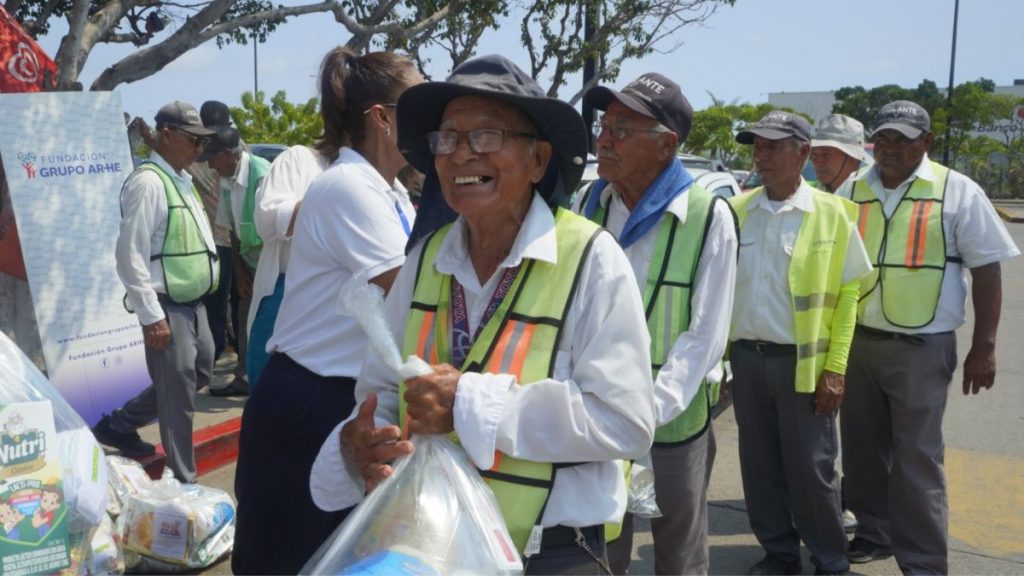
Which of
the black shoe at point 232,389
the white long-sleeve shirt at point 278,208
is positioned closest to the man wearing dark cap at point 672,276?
the white long-sleeve shirt at point 278,208

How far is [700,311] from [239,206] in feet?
15.8

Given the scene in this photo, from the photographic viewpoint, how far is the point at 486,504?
1.71 metres

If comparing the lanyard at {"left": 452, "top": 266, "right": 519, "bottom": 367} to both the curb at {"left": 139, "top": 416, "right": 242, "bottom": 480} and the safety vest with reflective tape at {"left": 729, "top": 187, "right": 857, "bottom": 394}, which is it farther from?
the curb at {"left": 139, "top": 416, "right": 242, "bottom": 480}

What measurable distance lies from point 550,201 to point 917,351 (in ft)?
9.22

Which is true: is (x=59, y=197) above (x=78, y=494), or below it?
above

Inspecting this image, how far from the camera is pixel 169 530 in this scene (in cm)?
426

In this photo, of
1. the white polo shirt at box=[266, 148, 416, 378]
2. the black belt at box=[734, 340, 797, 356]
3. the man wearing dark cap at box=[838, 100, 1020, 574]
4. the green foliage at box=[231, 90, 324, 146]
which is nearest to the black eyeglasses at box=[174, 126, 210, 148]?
the white polo shirt at box=[266, 148, 416, 378]

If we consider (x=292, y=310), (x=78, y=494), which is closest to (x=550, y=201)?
(x=292, y=310)

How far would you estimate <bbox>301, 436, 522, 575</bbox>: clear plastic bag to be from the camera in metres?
1.64

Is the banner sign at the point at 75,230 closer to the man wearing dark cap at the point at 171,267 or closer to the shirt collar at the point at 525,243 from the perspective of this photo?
the man wearing dark cap at the point at 171,267

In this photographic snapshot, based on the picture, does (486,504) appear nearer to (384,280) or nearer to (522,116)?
(522,116)

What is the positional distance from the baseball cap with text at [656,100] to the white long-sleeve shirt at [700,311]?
1.02 feet

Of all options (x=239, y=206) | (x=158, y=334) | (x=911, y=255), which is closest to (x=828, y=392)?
(x=911, y=255)

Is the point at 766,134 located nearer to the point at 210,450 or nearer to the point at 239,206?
the point at 210,450
